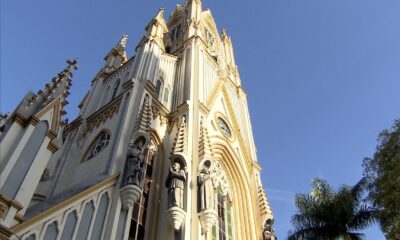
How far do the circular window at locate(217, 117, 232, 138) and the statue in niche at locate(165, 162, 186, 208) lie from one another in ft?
24.2

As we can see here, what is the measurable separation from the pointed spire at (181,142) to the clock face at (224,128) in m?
4.91

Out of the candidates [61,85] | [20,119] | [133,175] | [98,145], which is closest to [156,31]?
[98,145]

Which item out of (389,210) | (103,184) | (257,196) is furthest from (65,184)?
(389,210)

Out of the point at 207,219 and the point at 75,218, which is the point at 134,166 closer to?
the point at 75,218

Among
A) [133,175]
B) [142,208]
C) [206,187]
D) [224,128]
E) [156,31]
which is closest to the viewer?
[133,175]

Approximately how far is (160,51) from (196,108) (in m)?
6.13

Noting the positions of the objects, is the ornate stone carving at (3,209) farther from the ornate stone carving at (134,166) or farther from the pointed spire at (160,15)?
the pointed spire at (160,15)

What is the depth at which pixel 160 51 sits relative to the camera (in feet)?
76.5

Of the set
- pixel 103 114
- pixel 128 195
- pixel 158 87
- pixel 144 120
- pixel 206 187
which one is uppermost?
pixel 158 87

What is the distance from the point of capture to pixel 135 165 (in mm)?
12844

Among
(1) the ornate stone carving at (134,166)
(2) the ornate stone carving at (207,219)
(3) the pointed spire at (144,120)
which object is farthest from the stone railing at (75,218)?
(2) the ornate stone carving at (207,219)

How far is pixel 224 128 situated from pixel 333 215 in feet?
23.4

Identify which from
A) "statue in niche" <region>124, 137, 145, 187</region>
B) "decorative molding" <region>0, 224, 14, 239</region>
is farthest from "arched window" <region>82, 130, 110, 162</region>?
"decorative molding" <region>0, 224, 14, 239</region>

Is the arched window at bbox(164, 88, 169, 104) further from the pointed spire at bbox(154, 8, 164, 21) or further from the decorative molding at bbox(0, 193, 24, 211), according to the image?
the decorative molding at bbox(0, 193, 24, 211)
